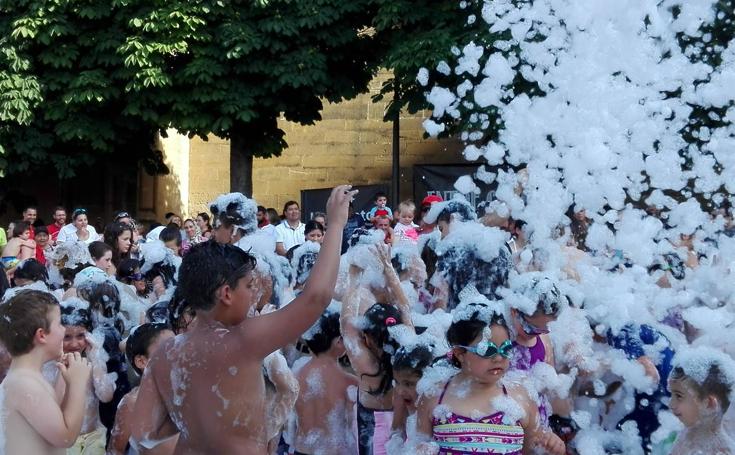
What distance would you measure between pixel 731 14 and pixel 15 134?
35.5 feet

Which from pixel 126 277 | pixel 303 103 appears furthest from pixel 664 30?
pixel 303 103

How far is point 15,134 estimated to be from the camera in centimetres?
1525

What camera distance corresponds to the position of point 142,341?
191 inches

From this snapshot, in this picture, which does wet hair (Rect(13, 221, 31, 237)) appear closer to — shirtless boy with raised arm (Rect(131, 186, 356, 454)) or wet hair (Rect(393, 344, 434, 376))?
wet hair (Rect(393, 344, 434, 376))

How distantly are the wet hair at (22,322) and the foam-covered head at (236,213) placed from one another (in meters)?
1.89

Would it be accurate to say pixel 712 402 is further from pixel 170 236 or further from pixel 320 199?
pixel 320 199

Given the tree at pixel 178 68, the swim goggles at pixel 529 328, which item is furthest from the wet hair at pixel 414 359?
the tree at pixel 178 68

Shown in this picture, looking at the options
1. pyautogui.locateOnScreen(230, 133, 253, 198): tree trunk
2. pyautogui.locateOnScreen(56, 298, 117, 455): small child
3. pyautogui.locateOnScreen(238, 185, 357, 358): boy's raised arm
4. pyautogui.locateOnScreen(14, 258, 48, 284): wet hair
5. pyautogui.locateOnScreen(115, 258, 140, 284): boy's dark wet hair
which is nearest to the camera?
pyautogui.locateOnScreen(238, 185, 357, 358): boy's raised arm

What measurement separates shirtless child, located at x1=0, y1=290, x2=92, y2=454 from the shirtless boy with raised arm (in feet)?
2.21

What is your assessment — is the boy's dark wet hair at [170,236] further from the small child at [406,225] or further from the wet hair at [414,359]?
the wet hair at [414,359]

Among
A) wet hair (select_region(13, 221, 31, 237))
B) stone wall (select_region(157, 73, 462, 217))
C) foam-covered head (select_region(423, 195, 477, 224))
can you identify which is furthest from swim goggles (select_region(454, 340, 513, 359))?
stone wall (select_region(157, 73, 462, 217))

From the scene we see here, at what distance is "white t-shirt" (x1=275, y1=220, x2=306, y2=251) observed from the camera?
11.3 metres

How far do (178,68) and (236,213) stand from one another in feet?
29.9

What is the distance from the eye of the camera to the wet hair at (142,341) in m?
4.83
